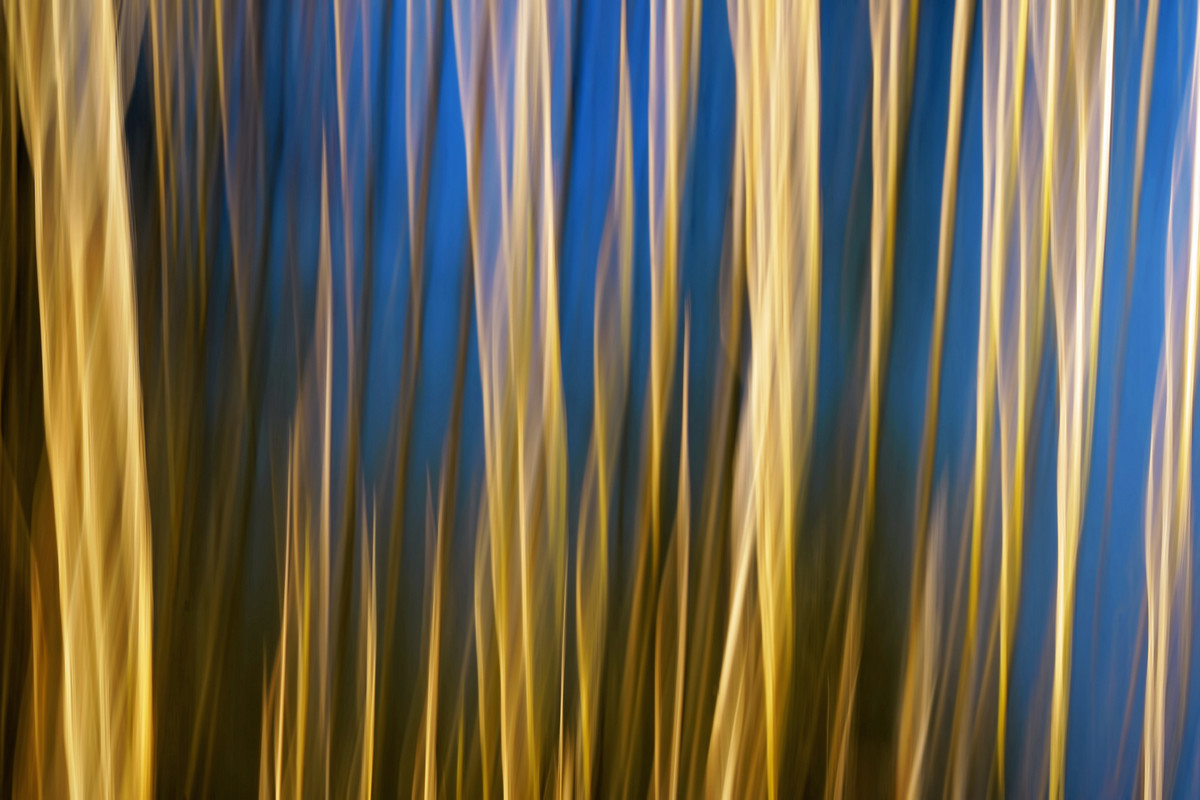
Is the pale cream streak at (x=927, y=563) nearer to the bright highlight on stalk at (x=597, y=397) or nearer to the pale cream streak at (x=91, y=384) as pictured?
the bright highlight on stalk at (x=597, y=397)

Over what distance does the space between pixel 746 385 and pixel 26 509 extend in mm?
544

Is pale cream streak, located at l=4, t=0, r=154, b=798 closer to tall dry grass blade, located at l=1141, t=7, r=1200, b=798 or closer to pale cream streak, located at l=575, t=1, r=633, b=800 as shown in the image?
pale cream streak, located at l=575, t=1, r=633, b=800

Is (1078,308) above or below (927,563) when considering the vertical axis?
above

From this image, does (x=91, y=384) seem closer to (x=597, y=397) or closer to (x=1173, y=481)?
(x=597, y=397)

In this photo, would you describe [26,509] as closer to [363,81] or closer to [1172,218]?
[363,81]

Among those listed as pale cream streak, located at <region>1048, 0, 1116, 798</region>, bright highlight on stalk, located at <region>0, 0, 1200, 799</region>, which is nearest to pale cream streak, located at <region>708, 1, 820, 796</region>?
bright highlight on stalk, located at <region>0, 0, 1200, 799</region>

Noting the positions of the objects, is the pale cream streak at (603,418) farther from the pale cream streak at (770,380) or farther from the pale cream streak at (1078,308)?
the pale cream streak at (1078,308)

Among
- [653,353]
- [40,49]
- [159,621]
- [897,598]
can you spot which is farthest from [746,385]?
[40,49]

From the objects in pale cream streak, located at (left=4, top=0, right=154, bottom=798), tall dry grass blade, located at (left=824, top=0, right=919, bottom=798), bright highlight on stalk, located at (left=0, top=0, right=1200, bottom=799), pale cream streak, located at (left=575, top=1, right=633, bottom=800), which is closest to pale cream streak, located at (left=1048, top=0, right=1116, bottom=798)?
bright highlight on stalk, located at (left=0, top=0, right=1200, bottom=799)

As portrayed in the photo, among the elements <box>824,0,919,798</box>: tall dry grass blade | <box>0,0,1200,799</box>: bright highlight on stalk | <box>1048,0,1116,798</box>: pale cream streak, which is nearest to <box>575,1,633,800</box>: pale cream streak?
<box>0,0,1200,799</box>: bright highlight on stalk

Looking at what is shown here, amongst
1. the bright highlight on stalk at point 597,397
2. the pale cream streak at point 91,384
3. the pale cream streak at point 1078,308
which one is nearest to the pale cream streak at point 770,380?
the bright highlight on stalk at point 597,397

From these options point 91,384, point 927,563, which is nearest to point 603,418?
point 927,563

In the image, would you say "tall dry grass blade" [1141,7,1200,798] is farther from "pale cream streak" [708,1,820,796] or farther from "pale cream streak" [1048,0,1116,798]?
"pale cream streak" [708,1,820,796]

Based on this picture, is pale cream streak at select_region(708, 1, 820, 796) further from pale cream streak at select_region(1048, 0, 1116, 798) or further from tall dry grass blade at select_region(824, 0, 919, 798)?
pale cream streak at select_region(1048, 0, 1116, 798)
